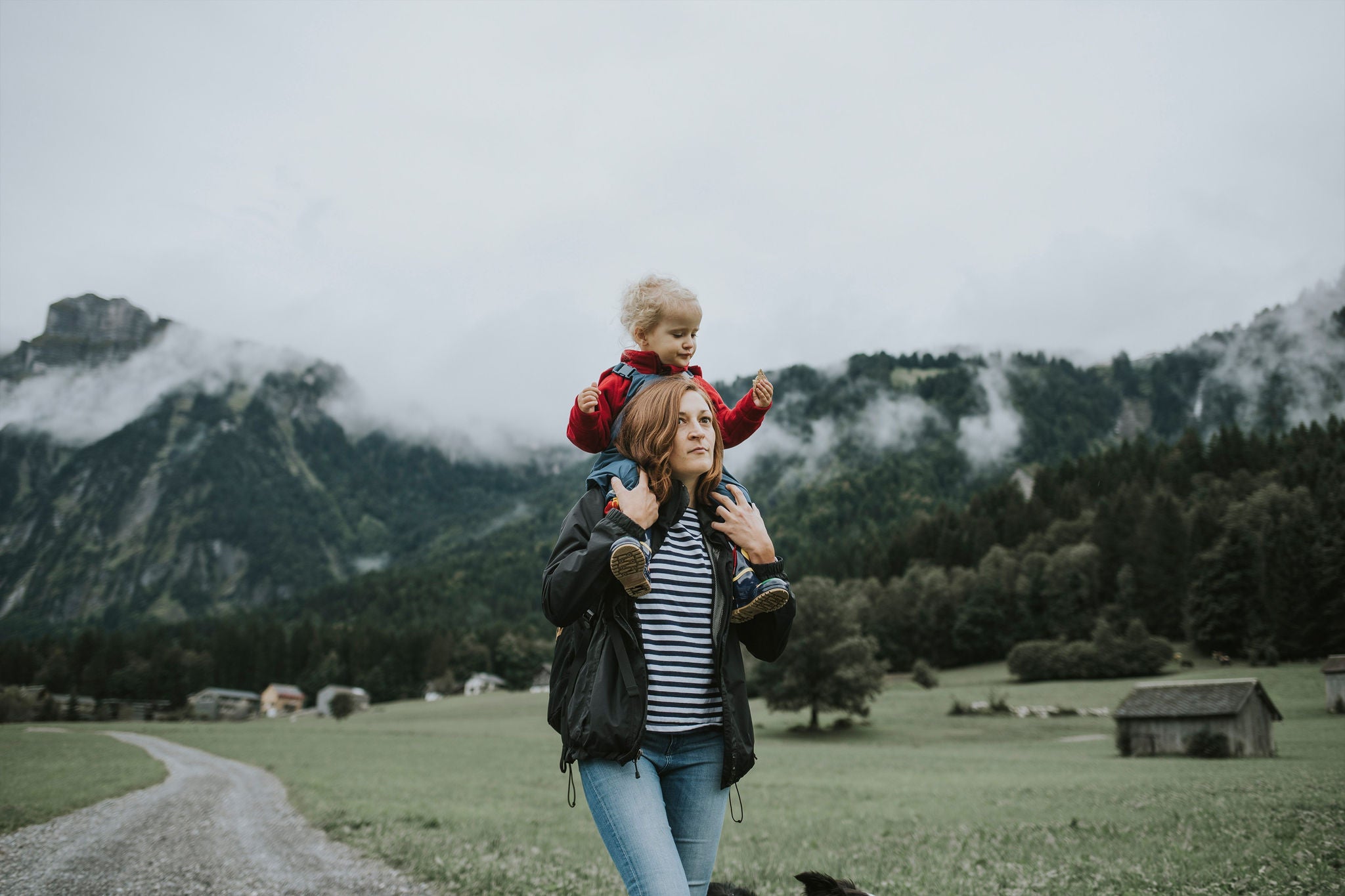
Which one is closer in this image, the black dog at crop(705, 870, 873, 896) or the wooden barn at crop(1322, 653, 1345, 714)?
the black dog at crop(705, 870, 873, 896)

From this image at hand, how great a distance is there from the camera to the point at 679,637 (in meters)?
3.36

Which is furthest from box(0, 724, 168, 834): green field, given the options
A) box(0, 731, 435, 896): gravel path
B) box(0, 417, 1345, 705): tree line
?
box(0, 417, 1345, 705): tree line

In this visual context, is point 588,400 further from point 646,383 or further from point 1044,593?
point 1044,593

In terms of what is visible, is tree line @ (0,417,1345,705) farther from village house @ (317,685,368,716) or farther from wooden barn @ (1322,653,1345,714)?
wooden barn @ (1322,653,1345,714)

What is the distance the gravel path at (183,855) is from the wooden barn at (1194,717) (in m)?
34.5

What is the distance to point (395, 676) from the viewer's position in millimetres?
119875

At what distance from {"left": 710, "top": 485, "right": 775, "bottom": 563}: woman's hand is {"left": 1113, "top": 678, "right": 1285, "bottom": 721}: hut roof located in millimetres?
39537

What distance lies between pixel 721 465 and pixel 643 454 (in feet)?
1.44

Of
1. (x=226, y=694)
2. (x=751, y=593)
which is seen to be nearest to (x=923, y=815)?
(x=751, y=593)

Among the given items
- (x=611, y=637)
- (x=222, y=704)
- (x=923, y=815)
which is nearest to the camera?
(x=611, y=637)

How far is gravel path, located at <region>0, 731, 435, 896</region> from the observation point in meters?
8.85

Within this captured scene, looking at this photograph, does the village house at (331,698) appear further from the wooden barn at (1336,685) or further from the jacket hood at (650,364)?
the jacket hood at (650,364)

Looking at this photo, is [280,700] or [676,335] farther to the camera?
[280,700]

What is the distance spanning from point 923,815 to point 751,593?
1740cm
